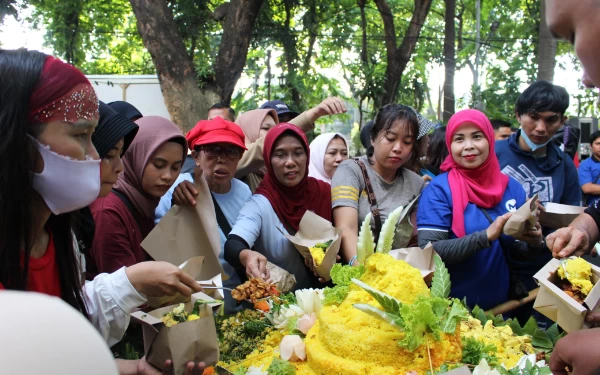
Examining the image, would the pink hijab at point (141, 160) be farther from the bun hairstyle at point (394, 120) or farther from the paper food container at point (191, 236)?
the bun hairstyle at point (394, 120)

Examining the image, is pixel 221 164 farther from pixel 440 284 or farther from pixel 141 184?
pixel 440 284

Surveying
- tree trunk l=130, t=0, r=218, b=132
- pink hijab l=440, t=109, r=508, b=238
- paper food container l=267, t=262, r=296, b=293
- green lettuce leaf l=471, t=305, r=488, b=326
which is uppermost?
tree trunk l=130, t=0, r=218, b=132

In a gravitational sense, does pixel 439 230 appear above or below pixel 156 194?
below

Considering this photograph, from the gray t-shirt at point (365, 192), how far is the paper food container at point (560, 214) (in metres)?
0.82

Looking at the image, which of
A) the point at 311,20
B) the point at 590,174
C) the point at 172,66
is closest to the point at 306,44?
the point at 311,20

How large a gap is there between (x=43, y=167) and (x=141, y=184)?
1.36 metres

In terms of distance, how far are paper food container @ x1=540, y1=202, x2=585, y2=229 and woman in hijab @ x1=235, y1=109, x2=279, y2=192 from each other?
1.98m

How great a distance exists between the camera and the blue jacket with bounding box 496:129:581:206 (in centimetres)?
411

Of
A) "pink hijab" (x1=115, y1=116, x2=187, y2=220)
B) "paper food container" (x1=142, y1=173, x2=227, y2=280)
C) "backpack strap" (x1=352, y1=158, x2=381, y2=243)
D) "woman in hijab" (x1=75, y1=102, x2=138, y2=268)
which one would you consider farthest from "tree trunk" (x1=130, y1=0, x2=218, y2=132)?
"woman in hijab" (x1=75, y1=102, x2=138, y2=268)

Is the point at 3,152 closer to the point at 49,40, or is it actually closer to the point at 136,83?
the point at 136,83

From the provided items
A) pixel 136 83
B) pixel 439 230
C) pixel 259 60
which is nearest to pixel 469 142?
pixel 439 230

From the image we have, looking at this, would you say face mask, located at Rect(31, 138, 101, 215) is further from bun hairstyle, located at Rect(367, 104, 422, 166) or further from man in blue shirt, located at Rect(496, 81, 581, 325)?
man in blue shirt, located at Rect(496, 81, 581, 325)

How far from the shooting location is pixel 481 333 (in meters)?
2.67

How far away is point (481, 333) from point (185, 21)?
10.9 metres
